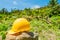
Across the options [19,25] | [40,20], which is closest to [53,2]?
[40,20]

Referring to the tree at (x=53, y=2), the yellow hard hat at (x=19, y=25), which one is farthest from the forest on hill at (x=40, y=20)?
the yellow hard hat at (x=19, y=25)

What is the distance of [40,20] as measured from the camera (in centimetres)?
1150

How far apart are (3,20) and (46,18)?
1877 millimetres

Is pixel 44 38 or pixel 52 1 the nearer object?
pixel 44 38

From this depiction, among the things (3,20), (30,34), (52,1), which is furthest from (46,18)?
(30,34)

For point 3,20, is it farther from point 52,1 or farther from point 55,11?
point 52,1

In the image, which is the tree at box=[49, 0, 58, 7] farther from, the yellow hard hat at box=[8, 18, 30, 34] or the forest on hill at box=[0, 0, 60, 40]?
the yellow hard hat at box=[8, 18, 30, 34]

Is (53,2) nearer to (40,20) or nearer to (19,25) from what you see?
(40,20)

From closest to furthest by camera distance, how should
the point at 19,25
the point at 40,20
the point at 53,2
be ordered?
the point at 19,25
the point at 40,20
the point at 53,2

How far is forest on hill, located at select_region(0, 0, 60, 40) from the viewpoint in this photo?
9.88 meters

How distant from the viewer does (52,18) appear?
39.6ft

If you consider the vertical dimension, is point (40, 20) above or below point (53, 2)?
below

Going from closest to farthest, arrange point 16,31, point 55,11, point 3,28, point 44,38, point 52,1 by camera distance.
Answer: point 16,31, point 44,38, point 3,28, point 55,11, point 52,1

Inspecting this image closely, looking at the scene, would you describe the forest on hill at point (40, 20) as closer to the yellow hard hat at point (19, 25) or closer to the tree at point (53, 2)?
the tree at point (53, 2)
